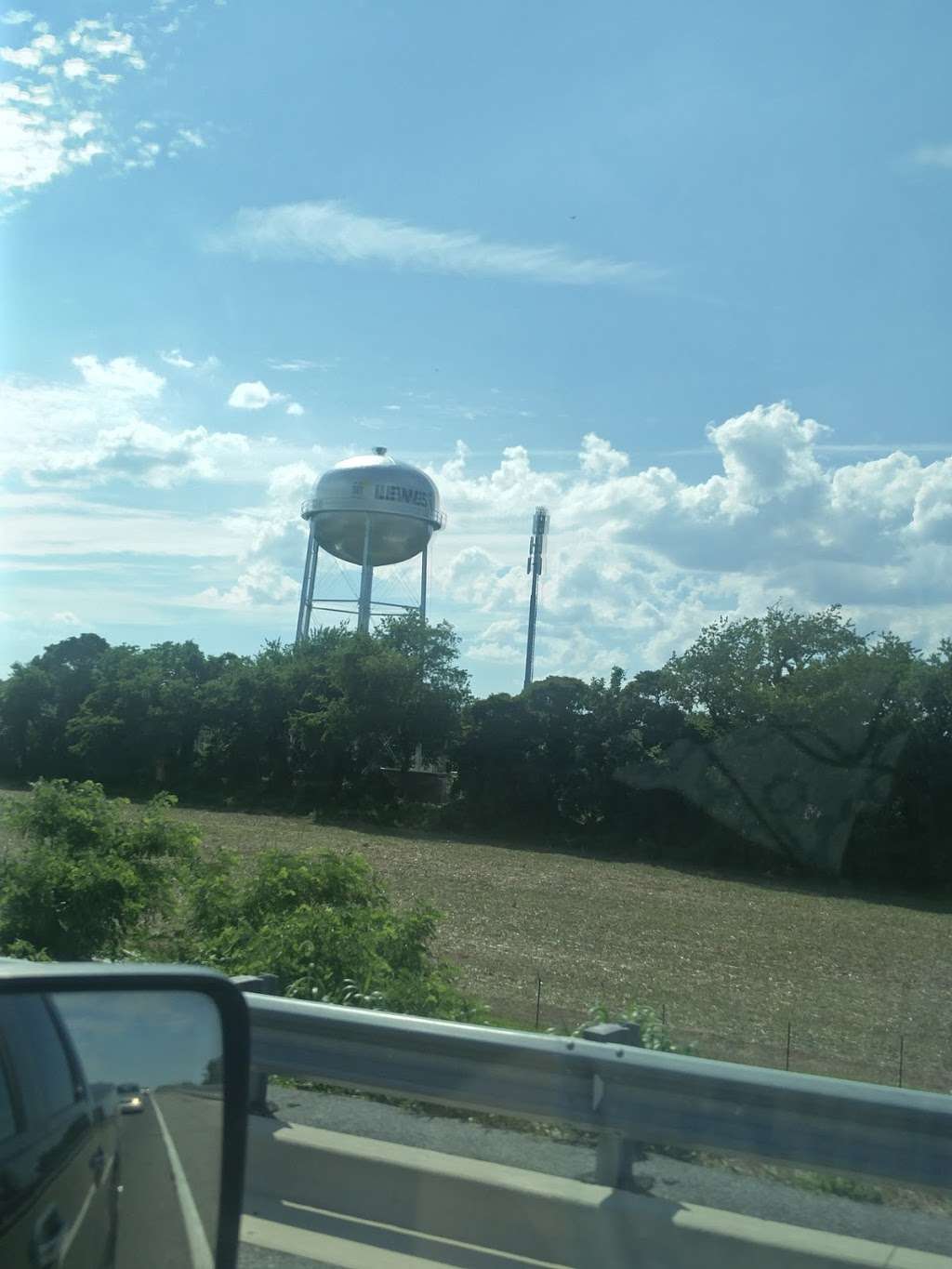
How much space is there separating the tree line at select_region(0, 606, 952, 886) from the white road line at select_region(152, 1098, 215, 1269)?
3587 cm

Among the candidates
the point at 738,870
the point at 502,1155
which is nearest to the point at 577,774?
the point at 738,870

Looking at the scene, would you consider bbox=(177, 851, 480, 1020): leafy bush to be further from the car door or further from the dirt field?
the car door

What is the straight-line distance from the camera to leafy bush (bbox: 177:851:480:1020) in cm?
812

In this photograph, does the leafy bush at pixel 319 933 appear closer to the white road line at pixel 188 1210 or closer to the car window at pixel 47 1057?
the white road line at pixel 188 1210

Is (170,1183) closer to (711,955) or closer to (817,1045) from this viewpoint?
(817,1045)

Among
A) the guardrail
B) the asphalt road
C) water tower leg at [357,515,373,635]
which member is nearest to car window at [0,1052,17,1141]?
the asphalt road

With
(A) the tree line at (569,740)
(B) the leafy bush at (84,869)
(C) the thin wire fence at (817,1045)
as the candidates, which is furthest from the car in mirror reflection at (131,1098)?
(A) the tree line at (569,740)

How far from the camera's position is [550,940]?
20.0 metres

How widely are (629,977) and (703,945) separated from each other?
4.54 meters

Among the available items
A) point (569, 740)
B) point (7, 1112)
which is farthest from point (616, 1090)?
point (569, 740)

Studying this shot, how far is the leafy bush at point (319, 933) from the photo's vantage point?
26.7 ft

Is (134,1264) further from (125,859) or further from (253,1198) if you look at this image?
(125,859)

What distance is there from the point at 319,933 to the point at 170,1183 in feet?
19.8

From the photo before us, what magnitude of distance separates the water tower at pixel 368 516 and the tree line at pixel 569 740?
13.4 ft
